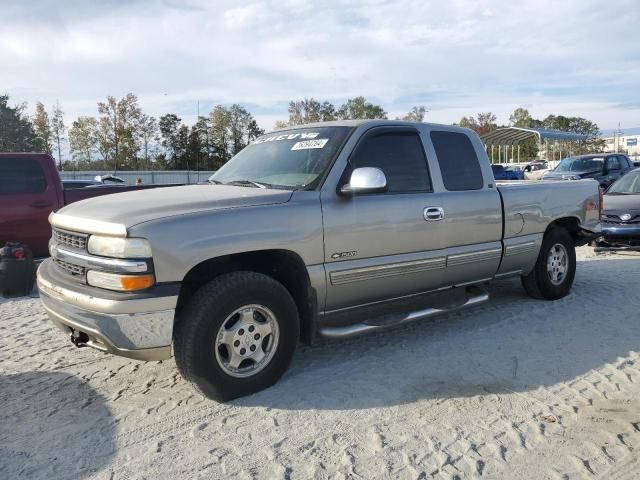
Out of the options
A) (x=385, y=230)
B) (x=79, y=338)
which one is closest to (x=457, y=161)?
(x=385, y=230)

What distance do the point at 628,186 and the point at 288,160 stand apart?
837cm

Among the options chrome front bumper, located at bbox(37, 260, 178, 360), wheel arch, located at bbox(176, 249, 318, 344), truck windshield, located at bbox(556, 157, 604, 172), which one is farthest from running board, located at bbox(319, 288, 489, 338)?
truck windshield, located at bbox(556, 157, 604, 172)

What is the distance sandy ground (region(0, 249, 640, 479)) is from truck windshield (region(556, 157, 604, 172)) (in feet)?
43.9

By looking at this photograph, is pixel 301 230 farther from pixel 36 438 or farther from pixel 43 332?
pixel 43 332

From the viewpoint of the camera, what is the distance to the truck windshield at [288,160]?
13.5 ft

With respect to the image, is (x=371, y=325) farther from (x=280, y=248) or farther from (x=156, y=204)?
(x=156, y=204)

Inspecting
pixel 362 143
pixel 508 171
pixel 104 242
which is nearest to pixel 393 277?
pixel 362 143

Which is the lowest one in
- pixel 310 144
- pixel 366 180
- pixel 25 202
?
pixel 25 202

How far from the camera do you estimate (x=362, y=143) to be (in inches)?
168

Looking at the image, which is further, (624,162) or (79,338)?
(624,162)

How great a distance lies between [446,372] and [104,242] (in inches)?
103


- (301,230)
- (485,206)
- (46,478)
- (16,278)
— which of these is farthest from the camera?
(16,278)

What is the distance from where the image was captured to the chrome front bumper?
3156mm

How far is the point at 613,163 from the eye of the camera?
17.0 meters
